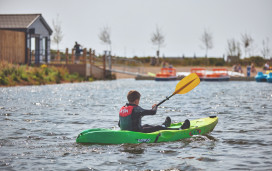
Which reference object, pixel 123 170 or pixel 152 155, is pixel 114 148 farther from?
pixel 123 170

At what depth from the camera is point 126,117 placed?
923 cm

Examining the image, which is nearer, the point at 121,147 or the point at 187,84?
the point at 121,147

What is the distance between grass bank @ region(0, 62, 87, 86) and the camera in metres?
27.8

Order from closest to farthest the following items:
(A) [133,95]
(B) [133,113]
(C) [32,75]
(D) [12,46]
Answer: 1. (A) [133,95]
2. (B) [133,113]
3. (C) [32,75]
4. (D) [12,46]

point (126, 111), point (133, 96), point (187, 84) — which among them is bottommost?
point (126, 111)

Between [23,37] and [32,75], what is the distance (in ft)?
20.0

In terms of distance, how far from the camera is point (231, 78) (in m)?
42.2

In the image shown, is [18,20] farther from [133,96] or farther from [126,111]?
[133,96]

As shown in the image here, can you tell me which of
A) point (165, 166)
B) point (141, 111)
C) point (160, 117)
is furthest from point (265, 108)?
point (165, 166)

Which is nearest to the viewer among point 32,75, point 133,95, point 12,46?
point 133,95

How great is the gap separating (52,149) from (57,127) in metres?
3.11

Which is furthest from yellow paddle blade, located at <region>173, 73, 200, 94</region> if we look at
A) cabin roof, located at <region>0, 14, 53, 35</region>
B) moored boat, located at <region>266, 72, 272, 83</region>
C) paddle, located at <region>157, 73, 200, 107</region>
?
cabin roof, located at <region>0, 14, 53, 35</region>

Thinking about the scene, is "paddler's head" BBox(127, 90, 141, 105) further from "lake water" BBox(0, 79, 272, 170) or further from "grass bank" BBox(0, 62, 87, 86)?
"grass bank" BBox(0, 62, 87, 86)

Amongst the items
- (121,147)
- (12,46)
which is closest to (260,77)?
(12,46)
